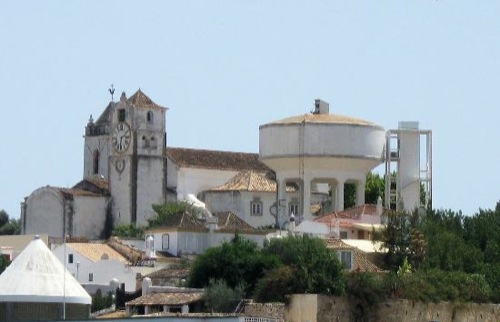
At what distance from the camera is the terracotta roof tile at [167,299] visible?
73750 millimetres

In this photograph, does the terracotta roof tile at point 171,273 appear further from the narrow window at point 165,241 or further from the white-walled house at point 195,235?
the narrow window at point 165,241

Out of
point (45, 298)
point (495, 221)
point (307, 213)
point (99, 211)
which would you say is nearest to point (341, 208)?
point (307, 213)

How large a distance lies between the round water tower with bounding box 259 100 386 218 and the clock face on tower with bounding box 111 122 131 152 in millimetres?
25129

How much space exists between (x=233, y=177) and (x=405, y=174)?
2337 cm

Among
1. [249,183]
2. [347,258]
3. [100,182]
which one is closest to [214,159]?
[100,182]

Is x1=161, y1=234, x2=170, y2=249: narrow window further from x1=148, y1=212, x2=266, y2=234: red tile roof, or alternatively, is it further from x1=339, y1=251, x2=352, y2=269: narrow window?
x1=339, y1=251, x2=352, y2=269: narrow window

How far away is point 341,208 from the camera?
4304 inches

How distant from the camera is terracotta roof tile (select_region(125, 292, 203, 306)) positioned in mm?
73750

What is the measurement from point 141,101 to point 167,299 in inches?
2398

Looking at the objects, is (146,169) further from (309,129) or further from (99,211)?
(309,129)

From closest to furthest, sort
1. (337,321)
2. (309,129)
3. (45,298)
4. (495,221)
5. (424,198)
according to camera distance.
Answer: (45,298) < (337,321) < (495,221) < (309,129) < (424,198)

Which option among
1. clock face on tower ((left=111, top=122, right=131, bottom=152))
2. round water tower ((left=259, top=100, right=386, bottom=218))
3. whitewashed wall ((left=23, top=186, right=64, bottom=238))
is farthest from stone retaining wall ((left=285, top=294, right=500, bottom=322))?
clock face on tower ((left=111, top=122, right=131, bottom=152))

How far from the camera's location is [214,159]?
13700cm

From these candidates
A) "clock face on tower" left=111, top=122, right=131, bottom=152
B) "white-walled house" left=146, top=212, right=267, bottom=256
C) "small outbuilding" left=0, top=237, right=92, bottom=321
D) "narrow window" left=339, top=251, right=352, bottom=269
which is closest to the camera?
"small outbuilding" left=0, top=237, right=92, bottom=321
